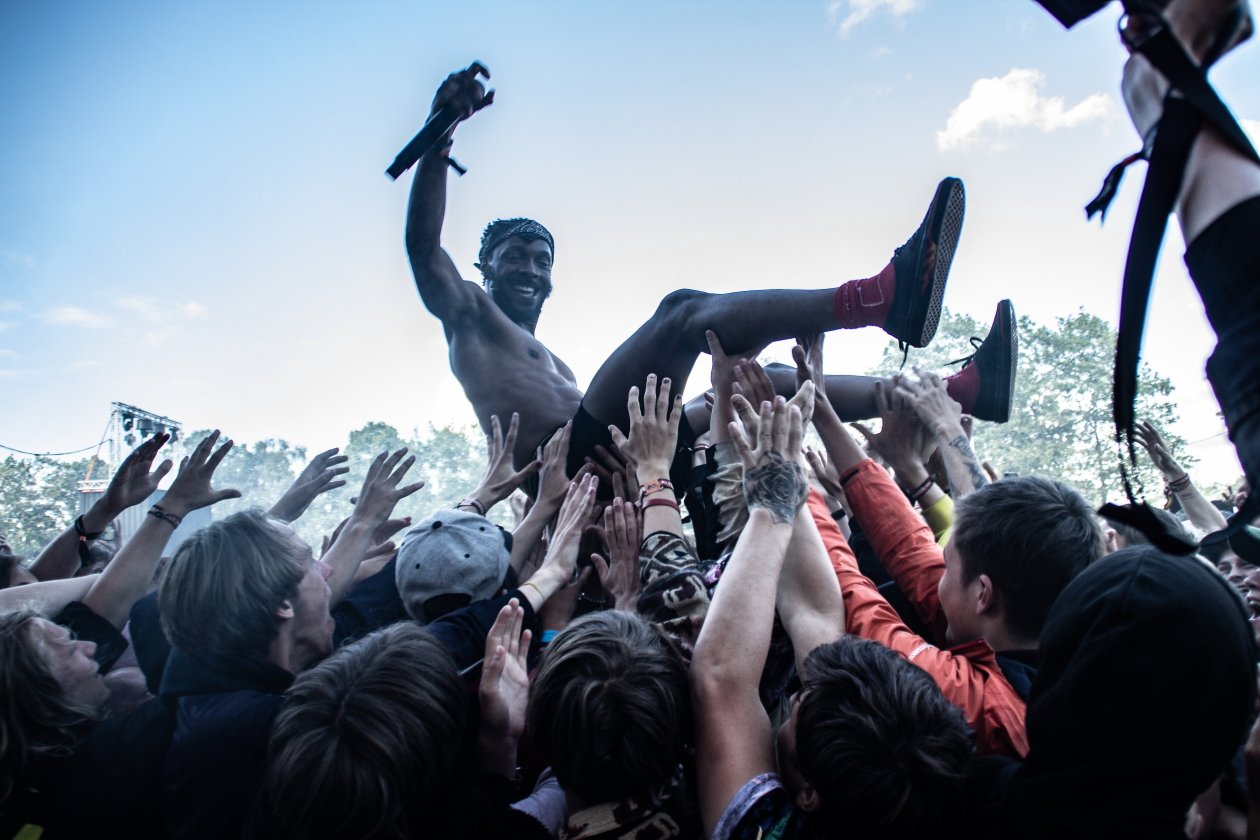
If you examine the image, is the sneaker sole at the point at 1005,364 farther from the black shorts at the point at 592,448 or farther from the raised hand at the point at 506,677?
the raised hand at the point at 506,677

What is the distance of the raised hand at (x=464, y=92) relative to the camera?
3.44 metres

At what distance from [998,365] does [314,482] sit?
3.21 meters

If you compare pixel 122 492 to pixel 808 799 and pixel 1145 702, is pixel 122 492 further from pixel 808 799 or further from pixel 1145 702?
pixel 1145 702

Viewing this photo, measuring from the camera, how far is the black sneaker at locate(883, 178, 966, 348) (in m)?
2.50

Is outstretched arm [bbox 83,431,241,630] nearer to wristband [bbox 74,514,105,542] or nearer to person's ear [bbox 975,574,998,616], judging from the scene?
wristband [bbox 74,514,105,542]

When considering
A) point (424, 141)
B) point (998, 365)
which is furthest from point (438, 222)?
point (998, 365)

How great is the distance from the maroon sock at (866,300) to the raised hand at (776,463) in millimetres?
803

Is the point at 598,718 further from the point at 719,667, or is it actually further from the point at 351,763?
the point at 351,763

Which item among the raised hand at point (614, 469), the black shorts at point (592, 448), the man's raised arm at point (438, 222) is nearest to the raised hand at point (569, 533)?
the raised hand at point (614, 469)

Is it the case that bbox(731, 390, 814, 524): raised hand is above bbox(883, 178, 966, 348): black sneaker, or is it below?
below

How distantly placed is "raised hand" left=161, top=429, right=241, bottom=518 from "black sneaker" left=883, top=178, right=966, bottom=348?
7.97 ft

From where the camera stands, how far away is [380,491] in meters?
2.70

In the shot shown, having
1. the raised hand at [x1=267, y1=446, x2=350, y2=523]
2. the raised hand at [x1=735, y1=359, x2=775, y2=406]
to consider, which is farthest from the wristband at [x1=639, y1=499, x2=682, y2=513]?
the raised hand at [x1=267, y1=446, x2=350, y2=523]

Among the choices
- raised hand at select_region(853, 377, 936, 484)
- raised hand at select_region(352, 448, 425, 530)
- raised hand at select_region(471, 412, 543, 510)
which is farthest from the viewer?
raised hand at select_region(471, 412, 543, 510)
